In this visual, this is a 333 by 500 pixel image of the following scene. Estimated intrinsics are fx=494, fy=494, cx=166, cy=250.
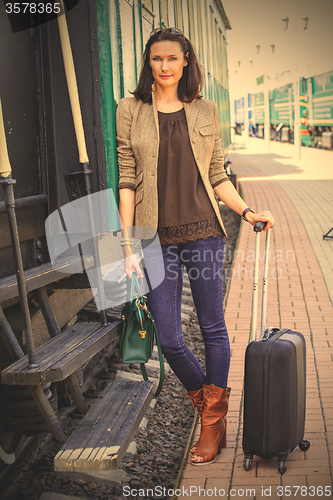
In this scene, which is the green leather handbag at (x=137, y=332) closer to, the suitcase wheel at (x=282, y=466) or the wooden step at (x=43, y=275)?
the wooden step at (x=43, y=275)

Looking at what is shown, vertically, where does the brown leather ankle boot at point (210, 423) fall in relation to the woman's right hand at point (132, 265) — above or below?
below

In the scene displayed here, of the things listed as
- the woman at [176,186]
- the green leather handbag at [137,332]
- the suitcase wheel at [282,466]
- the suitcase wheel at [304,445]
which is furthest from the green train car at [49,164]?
the suitcase wheel at [304,445]

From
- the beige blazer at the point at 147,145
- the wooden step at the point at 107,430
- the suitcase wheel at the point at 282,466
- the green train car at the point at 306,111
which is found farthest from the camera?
the green train car at the point at 306,111

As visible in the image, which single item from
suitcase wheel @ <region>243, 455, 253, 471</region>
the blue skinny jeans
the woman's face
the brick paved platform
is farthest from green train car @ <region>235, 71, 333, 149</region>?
suitcase wheel @ <region>243, 455, 253, 471</region>

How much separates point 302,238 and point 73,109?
618 cm

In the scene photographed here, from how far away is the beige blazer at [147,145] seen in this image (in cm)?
227

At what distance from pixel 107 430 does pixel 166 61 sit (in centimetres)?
169

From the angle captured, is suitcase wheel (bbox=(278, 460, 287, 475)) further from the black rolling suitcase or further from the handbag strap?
the handbag strap

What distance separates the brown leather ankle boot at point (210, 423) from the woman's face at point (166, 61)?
151 centimetres

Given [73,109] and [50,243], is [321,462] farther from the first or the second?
[73,109]

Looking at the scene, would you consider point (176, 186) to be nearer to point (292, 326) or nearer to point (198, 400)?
point (198, 400)

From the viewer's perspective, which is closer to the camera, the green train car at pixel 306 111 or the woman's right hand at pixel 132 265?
the woman's right hand at pixel 132 265

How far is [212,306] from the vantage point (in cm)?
246

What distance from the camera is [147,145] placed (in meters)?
2.26
